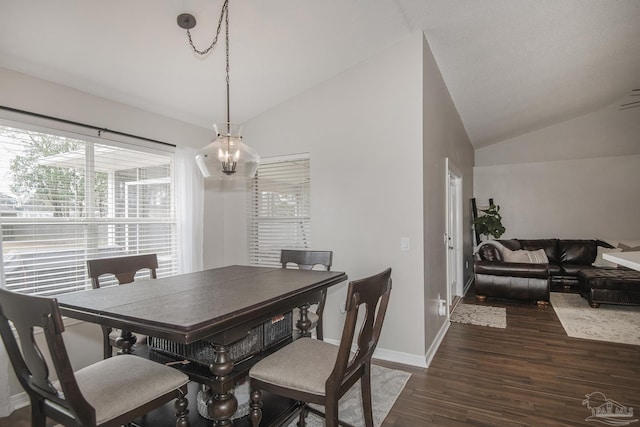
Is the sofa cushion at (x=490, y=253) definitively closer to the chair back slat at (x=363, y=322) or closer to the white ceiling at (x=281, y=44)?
the white ceiling at (x=281, y=44)

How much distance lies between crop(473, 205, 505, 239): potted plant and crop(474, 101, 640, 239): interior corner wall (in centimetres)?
68

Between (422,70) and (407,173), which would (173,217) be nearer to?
(407,173)

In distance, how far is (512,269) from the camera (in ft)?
16.1

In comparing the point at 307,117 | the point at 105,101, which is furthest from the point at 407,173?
the point at 105,101

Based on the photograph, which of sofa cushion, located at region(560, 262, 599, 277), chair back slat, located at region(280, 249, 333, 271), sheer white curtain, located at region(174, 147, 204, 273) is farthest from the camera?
sofa cushion, located at region(560, 262, 599, 277)

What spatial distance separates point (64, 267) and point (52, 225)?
350 millimetres

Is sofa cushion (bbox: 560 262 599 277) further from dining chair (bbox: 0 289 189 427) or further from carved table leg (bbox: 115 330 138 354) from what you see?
carved table leg (bbox: 115 330 138 354)

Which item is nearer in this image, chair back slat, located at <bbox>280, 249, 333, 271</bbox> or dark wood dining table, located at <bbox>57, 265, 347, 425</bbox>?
dark wood dining table, located at <bbox>57, 265, 347, 425</bbox>

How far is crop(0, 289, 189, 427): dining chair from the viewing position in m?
1.18

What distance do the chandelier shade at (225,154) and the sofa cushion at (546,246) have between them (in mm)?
6251

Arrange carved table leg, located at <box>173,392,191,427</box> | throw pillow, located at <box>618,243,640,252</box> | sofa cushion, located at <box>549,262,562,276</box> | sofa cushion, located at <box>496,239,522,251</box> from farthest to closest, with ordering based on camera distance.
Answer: sofa cushion, located at <box>496,239,522,251</box>
sofa cushion, located at <box>549,262,562,276</box>
throw pillow, located at <box>618,243,640,252</box>
carved table leg, located at <box>173,392,191,427</box>

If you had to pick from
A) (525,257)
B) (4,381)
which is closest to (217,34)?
(4,381)

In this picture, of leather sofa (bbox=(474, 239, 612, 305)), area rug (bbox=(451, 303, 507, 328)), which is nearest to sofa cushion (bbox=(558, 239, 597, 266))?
leather sofa (bbox=(474, 239, 612, 305))

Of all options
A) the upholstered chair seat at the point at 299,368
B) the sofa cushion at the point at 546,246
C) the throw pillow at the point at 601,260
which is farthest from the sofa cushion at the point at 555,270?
the upholstered chair seat at the point at 299,368
